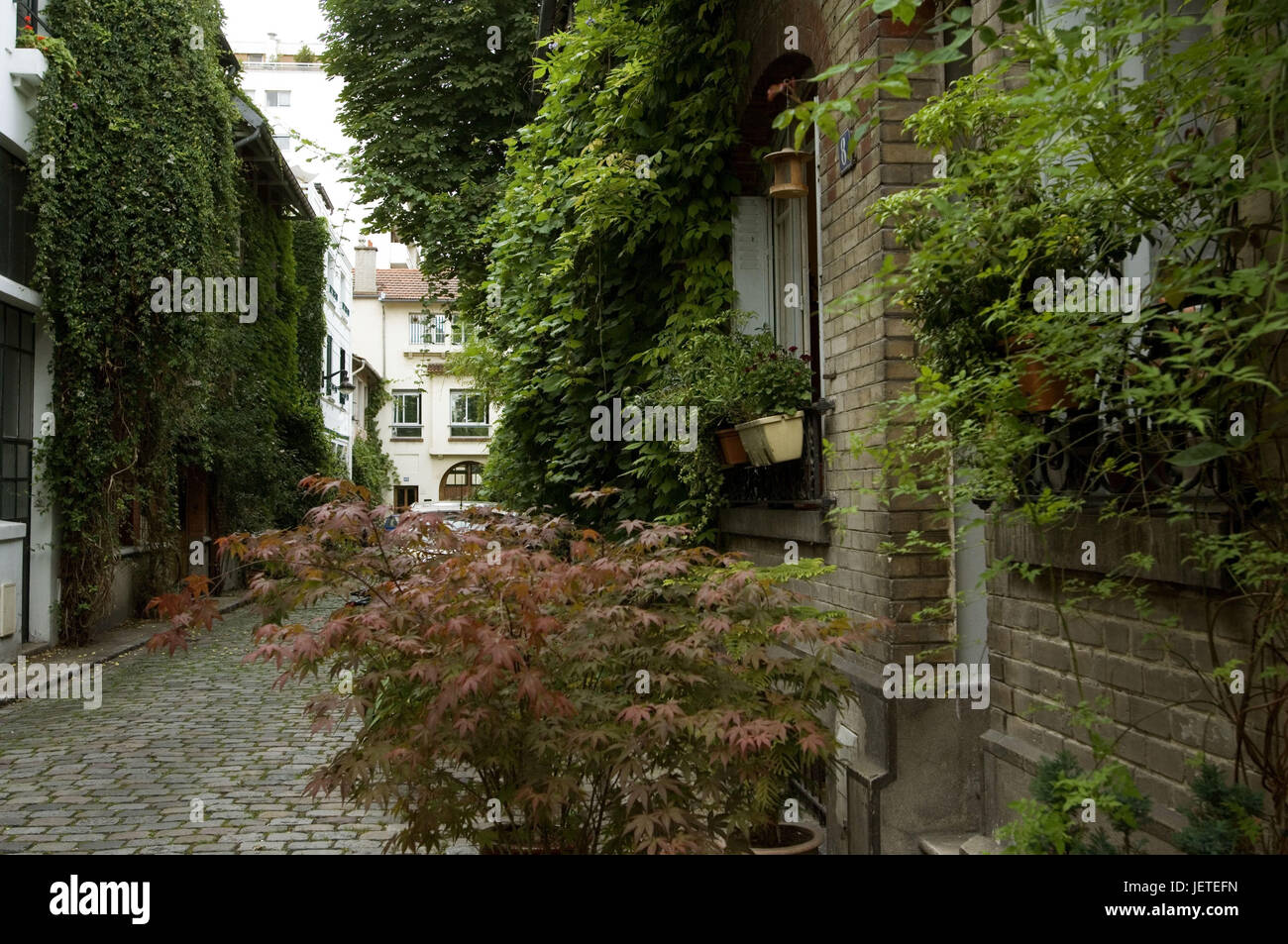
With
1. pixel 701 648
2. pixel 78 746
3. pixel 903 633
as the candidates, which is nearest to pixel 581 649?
pixel 701 648

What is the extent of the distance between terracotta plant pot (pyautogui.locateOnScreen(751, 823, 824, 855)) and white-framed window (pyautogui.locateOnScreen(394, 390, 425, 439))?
4227cm

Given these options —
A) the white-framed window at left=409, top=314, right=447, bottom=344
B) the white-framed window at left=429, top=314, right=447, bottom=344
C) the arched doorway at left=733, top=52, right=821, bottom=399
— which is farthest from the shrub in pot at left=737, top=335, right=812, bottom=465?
the white-framed window at left=409, top=314, right=447, bottom=344

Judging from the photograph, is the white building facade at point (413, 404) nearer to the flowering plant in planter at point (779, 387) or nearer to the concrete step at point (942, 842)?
the flowering plant in planter at point (779, 387)

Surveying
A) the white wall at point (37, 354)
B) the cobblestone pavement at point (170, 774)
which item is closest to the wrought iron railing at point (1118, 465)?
the cobblestone pavement at point (170, 774)

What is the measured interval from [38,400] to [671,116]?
344 inches

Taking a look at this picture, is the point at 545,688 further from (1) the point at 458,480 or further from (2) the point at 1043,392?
(1) the point at 458,480

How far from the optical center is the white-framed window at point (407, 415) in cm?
4562

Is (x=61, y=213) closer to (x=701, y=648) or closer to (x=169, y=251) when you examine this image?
(x=169, y=251)

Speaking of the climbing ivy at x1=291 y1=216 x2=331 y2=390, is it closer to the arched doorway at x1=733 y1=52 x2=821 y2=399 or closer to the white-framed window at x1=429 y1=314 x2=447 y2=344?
the white-framed window at x1=429 y1=314 x2=447 y2=344

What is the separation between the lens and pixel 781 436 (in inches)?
237

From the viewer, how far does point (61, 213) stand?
1193 centimetres

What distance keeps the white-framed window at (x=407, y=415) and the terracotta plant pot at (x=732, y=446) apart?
40.1 metres

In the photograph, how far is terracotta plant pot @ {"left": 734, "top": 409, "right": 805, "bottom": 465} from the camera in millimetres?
6004

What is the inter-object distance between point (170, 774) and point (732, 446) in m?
4.38
